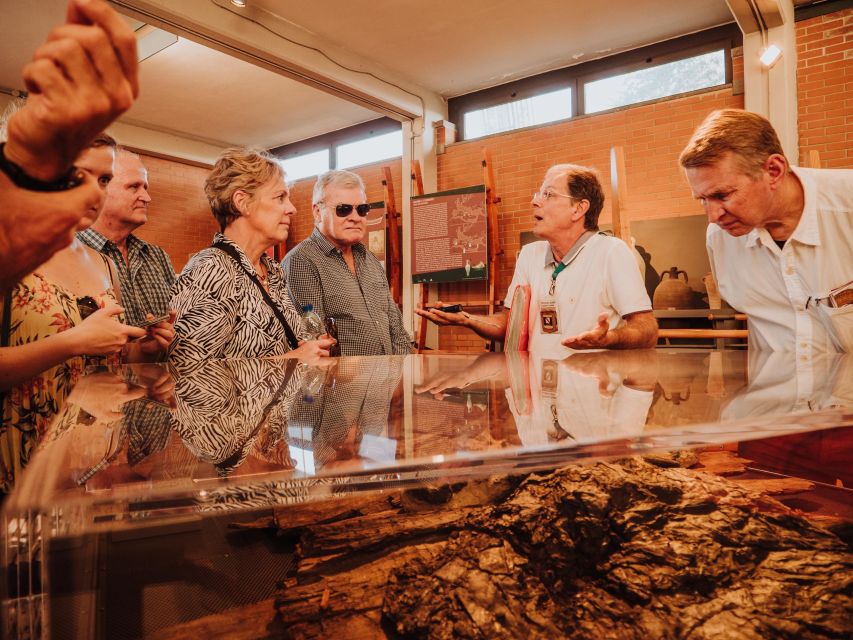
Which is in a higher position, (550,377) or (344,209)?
(344,209)

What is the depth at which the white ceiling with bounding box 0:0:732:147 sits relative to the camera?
5004 millimetres

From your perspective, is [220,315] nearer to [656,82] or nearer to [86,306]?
[86,306]

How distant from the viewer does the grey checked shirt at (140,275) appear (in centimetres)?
222

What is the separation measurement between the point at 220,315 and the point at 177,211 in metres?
7.64

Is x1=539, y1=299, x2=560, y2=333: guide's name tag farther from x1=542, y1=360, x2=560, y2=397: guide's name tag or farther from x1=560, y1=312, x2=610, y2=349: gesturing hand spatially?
x1=542, y1=360, x2=560, y2=397: guide's name tag

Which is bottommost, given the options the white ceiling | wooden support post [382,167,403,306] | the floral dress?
the floral dress

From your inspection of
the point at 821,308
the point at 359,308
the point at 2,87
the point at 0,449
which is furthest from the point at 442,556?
the point at 2,87

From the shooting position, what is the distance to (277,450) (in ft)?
1.46

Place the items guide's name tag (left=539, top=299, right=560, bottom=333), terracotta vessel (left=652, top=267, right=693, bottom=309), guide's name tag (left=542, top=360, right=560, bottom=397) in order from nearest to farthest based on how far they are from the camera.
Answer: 1. guide's name tag (left=542, top=360, right=560, bottom=397)
2. guide's name tag (left=539, top=299, right=560, bottom=333)
3. terracotta vessel (left=652, top=267, right=693, bottom=309)

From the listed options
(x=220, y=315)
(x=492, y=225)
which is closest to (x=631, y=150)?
(x=492, y=225)

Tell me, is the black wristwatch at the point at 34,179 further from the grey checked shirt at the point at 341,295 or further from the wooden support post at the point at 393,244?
the wooden support post at the point at 393,244

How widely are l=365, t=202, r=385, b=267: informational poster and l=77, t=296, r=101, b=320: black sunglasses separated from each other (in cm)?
555

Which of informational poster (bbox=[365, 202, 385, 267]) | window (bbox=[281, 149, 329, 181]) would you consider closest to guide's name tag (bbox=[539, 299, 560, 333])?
informational poster (bbox=[365, 202, 385, 267])

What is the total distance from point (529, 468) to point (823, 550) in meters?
0.46
